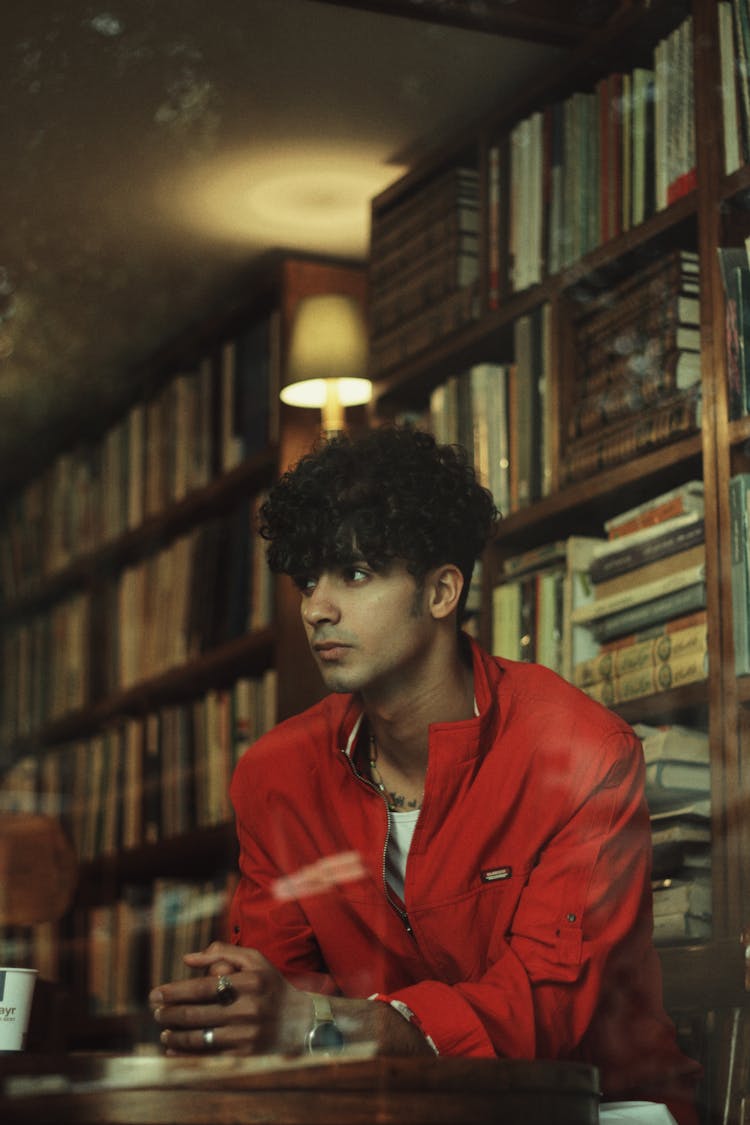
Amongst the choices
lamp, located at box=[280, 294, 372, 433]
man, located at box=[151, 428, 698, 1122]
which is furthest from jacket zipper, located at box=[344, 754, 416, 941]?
lamp, located at box=[280, 294, 372, 433]

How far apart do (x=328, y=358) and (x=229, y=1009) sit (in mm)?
1020

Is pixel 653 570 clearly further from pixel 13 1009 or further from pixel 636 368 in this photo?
pixel 13 1009

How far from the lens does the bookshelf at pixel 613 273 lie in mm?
1355

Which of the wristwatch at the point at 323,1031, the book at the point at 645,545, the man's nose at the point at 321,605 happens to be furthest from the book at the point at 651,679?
the wristwatch at the point at 323,1031

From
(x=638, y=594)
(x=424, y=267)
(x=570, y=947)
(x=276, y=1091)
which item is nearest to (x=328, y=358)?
(x=424, y=267)

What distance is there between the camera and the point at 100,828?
1759 millimetres

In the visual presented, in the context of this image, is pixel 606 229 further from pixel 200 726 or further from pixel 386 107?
pixel 200 726

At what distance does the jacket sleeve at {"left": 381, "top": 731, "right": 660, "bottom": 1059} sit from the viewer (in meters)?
0.98

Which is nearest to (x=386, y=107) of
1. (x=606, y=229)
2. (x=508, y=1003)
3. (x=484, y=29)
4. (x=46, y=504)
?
(x=484, y=29)

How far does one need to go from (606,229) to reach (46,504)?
0.84 meters

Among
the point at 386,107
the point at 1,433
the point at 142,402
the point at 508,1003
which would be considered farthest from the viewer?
the point at 142,402

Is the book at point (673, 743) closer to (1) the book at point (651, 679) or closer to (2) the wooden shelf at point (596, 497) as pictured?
(1) the book at point (651, 679)

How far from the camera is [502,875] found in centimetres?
114

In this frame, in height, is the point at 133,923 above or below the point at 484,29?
below
